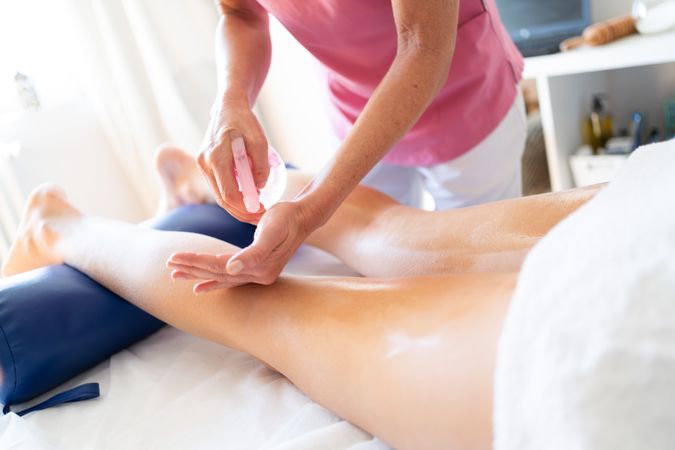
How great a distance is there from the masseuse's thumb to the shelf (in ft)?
4.85

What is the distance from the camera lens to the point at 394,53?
1241 millimetres

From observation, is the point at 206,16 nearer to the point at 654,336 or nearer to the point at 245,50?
the point at 245,50

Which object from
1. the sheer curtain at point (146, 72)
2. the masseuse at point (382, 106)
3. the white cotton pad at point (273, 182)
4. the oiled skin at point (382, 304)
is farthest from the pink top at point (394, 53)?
the sheer curtain at point (146, 72)

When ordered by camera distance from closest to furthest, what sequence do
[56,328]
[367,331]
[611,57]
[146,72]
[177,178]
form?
[367,331] < [56,328] < [177,178] < [611,57] < [146,72]

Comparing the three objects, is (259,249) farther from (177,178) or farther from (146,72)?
(146,72)

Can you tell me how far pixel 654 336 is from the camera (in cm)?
50

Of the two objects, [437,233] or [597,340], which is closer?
[597,340]

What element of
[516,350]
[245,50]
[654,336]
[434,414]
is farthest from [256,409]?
[245,50]

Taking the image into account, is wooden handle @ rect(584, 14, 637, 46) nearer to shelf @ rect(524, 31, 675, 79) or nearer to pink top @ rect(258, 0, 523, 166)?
shelf @ rect(524, 31, 675, 79)

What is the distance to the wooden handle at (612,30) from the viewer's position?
1.99m

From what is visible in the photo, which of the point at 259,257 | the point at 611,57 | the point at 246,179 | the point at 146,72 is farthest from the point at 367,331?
the point at 146,72

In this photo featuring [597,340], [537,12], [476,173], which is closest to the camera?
[597,340]

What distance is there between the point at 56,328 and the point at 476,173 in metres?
0.91

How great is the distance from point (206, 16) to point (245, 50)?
5.44 feet
